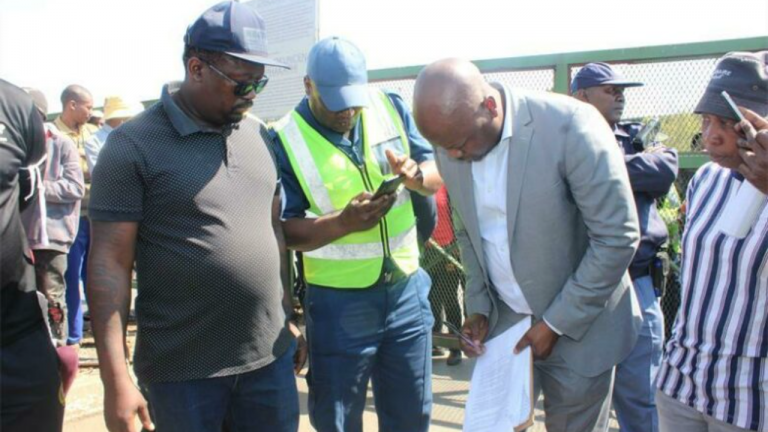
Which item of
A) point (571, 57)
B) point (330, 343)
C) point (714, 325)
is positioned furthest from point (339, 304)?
point (571, 57)

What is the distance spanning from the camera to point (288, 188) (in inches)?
117

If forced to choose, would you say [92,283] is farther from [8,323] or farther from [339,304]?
[339,304]

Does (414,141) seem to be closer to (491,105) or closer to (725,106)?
(491,105)

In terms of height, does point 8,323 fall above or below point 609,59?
below

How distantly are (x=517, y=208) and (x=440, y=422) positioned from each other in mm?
2628

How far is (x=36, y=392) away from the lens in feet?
7.26

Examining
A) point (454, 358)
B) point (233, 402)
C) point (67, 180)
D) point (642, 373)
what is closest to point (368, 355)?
point (233, 402)

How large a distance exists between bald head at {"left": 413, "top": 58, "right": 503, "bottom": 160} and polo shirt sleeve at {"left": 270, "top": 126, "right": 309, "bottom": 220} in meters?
0.93

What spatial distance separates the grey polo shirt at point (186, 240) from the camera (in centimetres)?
221

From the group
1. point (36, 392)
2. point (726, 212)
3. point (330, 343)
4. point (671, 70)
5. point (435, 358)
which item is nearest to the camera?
point (726, 212)

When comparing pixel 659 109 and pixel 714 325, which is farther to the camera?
pixel 659 109

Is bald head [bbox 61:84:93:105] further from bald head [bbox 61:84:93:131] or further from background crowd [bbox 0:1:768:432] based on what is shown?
background crowd [bbox 0:1:768:432]

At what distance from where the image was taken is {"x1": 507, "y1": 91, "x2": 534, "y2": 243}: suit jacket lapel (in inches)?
85.0

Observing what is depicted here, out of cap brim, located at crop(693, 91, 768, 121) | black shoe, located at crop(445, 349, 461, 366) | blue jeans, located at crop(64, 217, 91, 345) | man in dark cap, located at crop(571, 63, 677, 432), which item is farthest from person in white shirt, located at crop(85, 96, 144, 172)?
cap brim, located at crop(693, 91, 768, 121)
